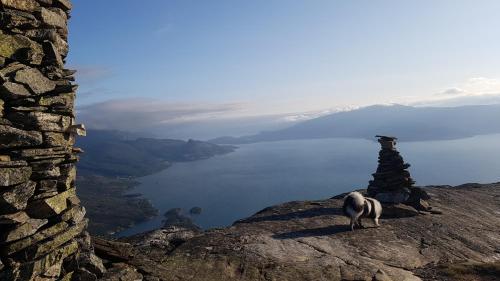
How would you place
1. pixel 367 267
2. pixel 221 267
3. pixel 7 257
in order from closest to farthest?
pixel 7 257
pixel 221 267
pixel 367 267

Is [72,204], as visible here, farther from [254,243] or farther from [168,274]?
[254,243]

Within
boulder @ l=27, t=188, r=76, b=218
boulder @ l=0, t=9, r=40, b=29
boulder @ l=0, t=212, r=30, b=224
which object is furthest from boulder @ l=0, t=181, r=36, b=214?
boulder @ l=0, t=9, r=40, b=29

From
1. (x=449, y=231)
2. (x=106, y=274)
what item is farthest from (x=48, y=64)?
(x=449, y=231)

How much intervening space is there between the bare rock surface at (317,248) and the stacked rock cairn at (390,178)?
311cm

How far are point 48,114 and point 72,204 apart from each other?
3399 millimetres

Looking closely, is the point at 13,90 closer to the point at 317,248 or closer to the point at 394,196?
the point at 317,248

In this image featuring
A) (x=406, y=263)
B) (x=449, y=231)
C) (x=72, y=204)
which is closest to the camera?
(x=72, y=204)

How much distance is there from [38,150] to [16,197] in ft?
5.19

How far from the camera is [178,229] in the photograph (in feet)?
82.3

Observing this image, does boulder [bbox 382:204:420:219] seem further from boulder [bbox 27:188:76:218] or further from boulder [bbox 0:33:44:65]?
boulder [bbox 0:33:44:65]

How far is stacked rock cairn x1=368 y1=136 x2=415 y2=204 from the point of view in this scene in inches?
1332

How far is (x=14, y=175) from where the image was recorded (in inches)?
462

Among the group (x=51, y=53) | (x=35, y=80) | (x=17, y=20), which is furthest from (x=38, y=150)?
(x=17, y=20)

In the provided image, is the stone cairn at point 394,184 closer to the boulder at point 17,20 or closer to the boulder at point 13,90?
the boulder at point 13,90
